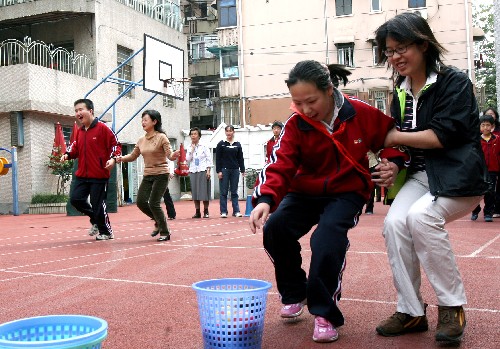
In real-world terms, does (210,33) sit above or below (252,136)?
above

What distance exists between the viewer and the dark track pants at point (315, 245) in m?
3.11

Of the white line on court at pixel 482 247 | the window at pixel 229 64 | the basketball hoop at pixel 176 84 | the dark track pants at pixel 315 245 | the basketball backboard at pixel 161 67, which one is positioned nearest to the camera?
the dark track pants at pixel 315 245

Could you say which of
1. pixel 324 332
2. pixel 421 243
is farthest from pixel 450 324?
pixel 324 332

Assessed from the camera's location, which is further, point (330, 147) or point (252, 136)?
point (252, 136)

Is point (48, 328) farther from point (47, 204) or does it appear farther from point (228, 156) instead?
point (47, 204)

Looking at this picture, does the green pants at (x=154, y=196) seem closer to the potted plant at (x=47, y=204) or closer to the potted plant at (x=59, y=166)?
the potted plant at (x=47, y=204)

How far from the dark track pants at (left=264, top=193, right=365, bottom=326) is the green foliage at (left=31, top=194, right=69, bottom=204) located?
53.4ft

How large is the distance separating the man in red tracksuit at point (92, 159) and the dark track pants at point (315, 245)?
16.8 ft

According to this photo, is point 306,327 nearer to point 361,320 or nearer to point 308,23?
point 361,320

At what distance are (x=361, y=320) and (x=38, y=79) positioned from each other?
1775cm

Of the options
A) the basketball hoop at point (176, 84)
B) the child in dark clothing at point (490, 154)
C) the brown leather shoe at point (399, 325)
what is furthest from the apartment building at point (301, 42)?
the brown leather shoe at point (399, 325)

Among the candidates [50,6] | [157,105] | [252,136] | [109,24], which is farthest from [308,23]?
[50,6]

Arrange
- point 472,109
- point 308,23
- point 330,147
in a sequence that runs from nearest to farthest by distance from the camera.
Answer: point 472,109, point 330,147, point 308,23

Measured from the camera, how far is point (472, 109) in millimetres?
3105
